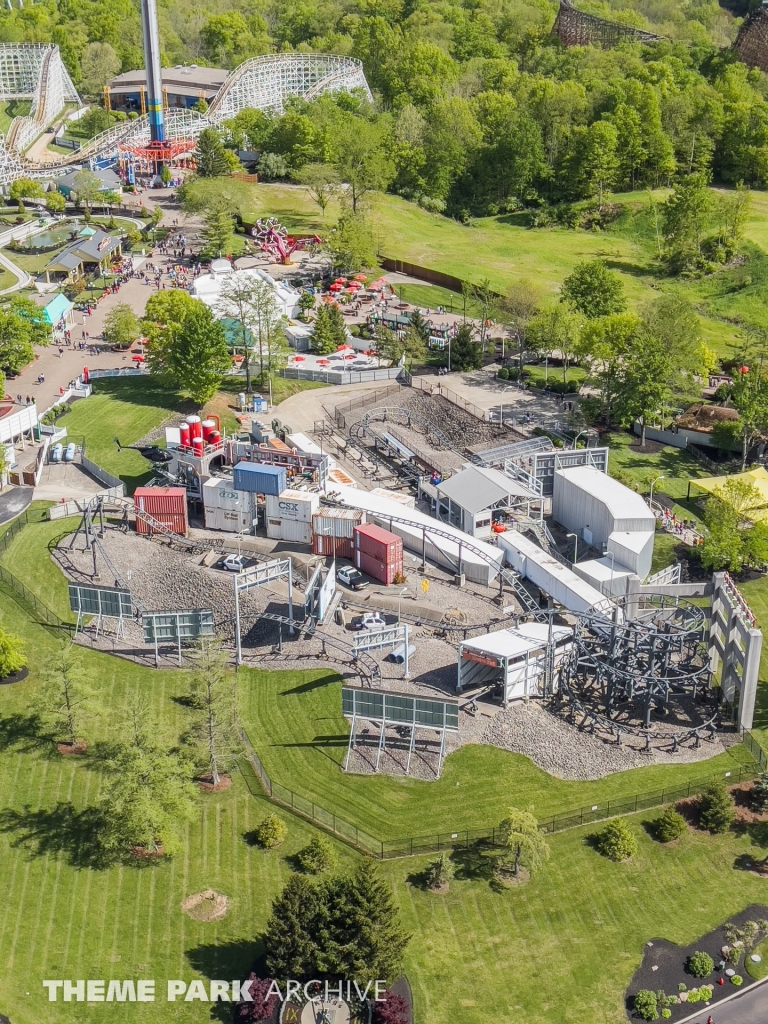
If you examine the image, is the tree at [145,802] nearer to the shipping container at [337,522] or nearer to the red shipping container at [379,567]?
the red shipping container at [379,567]

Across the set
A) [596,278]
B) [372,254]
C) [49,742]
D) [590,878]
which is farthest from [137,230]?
[590,878]

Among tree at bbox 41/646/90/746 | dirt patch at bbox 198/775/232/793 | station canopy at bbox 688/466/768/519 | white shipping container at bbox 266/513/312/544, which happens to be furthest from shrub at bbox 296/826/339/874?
station canopy at bbox 688/466/768/519

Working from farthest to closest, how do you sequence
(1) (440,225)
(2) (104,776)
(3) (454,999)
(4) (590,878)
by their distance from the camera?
1. (1) (440,225)
2. (2) (104,776)
3. (4) (590,878)
4. (3) (454,999)

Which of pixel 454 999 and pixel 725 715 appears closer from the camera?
pixel 454 999

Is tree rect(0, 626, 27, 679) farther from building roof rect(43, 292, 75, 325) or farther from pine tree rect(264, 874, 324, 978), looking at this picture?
building roof rect(43, 292, 75, 325)

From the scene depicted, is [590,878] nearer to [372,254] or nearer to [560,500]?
[560,500]

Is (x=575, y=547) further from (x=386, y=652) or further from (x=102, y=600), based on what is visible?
(x=102, y=600)
